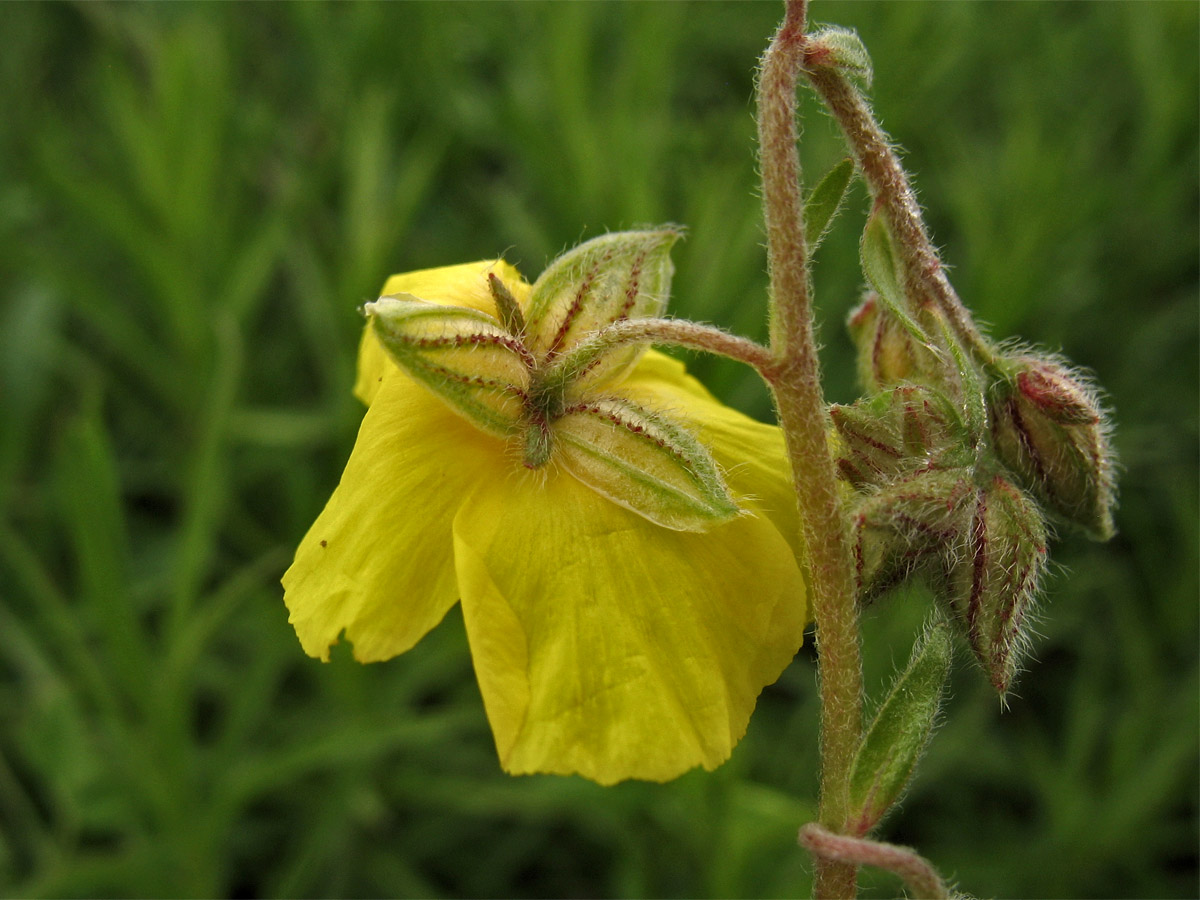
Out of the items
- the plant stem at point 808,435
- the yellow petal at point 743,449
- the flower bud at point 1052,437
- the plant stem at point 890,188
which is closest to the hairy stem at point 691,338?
the plant stem at point 808,435

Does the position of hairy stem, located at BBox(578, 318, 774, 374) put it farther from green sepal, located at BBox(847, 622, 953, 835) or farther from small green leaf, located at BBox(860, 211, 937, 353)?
green sepal, located at BBox(847, 622, 953, 835)

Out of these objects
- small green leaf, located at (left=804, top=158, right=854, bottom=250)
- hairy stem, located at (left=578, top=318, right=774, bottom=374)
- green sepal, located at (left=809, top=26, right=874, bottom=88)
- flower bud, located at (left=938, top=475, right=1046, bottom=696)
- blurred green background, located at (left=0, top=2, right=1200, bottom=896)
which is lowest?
blurred green background, located at (left=0, top=2, right=1200, bottom=896)

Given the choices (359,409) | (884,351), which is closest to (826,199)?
(884,351)

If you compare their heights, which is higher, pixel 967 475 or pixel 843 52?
pixel 843 52

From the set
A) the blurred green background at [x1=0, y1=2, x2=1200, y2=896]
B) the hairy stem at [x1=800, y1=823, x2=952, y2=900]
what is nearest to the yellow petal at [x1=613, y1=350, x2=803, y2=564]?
the hairy stem at [x1=800, y1=823, x2=952, y2=900]

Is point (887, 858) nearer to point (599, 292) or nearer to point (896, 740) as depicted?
point (896, 740)

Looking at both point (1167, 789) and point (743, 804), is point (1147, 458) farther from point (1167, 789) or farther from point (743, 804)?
point (743, 804)
